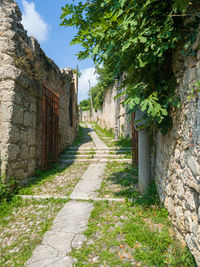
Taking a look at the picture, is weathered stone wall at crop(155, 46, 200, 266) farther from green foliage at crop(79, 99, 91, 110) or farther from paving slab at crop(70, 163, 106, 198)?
green foliage at crop(79, 99, 91, 110)

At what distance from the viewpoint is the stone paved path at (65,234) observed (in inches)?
68.2

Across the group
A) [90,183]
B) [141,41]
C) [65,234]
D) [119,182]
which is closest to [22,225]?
[65,234]

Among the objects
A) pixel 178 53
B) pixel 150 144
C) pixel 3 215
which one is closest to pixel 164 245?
pixel 150 144

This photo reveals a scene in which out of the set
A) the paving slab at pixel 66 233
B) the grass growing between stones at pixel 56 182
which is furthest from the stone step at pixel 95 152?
the paving slab at pixel 66 233

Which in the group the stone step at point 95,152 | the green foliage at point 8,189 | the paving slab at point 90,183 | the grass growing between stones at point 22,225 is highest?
the stone step at point 95,152

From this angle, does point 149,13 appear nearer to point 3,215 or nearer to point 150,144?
point 150,144

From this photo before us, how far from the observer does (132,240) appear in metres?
1.95

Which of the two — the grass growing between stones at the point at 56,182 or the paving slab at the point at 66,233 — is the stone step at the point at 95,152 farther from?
the paving slab at the point at 66,233

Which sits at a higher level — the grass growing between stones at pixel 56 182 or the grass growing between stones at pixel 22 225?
the grass growing between stones at pixel 56 182

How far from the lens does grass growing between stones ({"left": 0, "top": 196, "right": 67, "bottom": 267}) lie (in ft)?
6.00

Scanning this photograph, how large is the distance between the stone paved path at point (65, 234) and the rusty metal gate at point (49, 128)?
180 centimetres

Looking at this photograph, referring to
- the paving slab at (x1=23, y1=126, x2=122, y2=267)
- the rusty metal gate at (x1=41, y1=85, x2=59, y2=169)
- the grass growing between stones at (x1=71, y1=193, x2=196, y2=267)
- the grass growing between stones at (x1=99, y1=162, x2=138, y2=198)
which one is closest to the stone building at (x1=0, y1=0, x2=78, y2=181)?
the rusty metal gate at (x1=41, y1=85, x2=59, y2=169)

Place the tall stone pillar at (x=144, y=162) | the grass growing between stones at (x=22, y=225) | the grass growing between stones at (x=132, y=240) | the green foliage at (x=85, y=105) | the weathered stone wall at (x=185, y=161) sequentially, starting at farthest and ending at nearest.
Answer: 1. the green foliage at (x=85, y=105)
2. the tall stone pillar at (x=144, y=162)
3. the grass growing between stones at (x=22, y=225)
4. the grass growing between stones at (x=132, y=240)
5. the weathered stone wall at (x=185, y=161)

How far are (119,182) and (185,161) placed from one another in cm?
232
